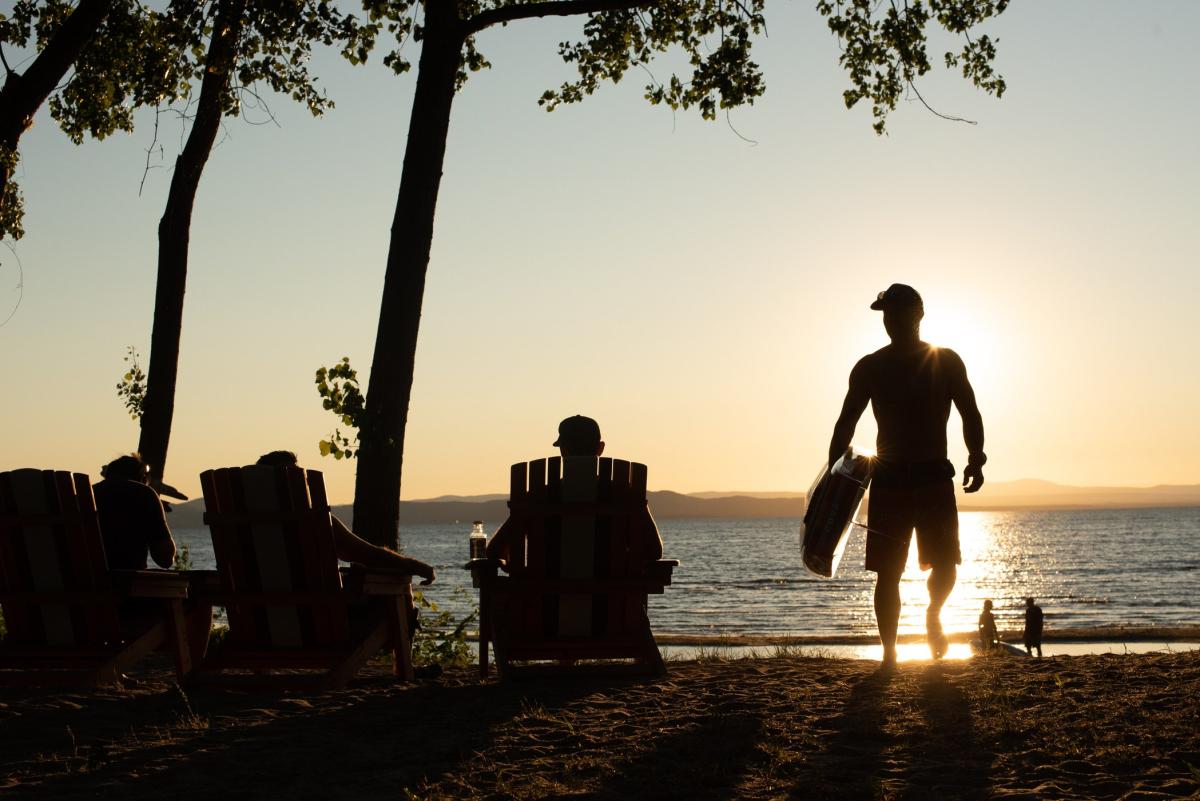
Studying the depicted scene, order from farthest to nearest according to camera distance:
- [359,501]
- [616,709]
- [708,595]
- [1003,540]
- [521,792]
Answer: [1003,540]
[708,595]
[359,501]
[616,709]
[521,792]

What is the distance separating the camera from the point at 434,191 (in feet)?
30.3

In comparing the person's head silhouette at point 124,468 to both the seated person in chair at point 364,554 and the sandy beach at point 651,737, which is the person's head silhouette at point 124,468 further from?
the sandy beach at point 651,737

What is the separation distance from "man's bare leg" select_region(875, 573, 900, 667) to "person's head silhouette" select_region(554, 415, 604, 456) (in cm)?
163

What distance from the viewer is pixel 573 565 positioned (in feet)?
21.9

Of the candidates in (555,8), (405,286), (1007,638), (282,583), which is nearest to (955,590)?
(1007,638)

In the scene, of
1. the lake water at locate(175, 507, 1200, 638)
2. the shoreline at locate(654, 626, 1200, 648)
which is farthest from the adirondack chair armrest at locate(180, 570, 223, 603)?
the shoreline at locate(654, 626, 1200, 648)

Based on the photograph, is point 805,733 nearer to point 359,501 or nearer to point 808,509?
point 808,509

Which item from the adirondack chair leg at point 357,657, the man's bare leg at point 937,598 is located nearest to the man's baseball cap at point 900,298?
the man's bare leg at point 937,598

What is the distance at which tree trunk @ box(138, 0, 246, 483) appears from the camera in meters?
12.1

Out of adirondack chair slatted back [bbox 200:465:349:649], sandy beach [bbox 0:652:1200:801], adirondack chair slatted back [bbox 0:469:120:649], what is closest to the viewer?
sandy beach [bbox 0:652:1200:801]

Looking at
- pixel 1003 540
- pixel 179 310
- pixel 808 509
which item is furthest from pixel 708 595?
pixel 1003 540

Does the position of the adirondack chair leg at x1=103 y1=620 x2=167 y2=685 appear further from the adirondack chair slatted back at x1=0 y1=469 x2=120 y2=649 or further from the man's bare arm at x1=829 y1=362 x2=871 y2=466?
the man's bare arm at x1=829 y1=362 x2=871 y2=466

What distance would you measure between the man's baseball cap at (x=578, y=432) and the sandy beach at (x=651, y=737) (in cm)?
125

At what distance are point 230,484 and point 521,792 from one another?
2818 millimetres
